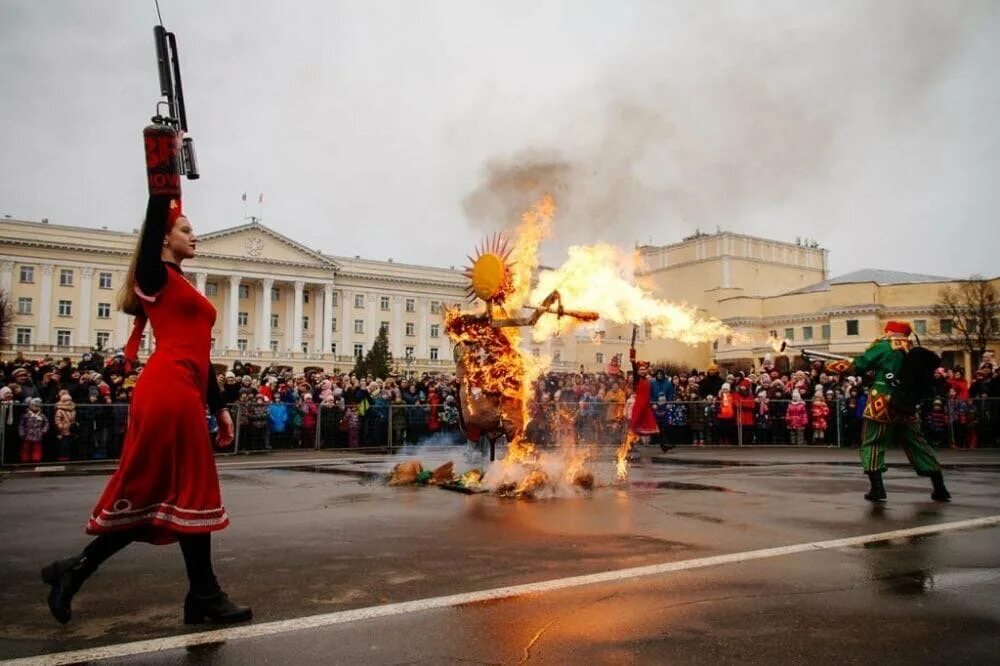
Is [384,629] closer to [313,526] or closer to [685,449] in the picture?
[313,526]

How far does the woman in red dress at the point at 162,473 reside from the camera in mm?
3902

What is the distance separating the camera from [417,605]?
4.29m

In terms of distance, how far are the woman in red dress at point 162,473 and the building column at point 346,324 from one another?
96151 mm

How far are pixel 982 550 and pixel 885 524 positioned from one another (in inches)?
48.0

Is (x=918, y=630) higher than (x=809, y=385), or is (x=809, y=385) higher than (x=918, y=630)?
(x=809, y=385)

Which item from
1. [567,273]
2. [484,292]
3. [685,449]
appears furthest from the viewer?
[685,449]

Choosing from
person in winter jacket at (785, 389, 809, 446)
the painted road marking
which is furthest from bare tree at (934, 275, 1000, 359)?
the painted road marking

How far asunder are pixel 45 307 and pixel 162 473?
91196 millimetres

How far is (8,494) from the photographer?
9.64 meters

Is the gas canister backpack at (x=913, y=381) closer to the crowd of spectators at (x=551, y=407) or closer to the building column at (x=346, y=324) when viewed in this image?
the crowd of spectators at (x=551, y=407)

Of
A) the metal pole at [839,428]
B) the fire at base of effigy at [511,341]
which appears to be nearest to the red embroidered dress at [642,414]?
the metal pole at [839,428]

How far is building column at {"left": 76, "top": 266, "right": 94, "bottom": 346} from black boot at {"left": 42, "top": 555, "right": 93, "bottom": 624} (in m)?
91.1

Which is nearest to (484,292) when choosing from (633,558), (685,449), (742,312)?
(633,558)

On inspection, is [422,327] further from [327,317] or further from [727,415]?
[727,415]
